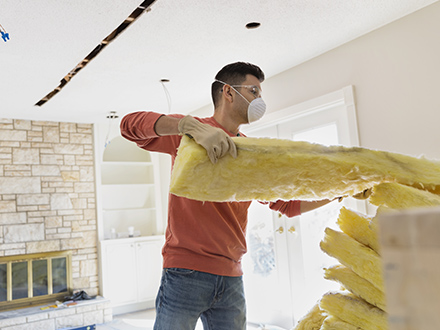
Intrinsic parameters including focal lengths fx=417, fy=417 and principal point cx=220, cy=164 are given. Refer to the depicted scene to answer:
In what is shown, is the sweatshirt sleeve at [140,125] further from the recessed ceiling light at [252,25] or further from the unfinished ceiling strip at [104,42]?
the recessed ceiling light at [252,25]

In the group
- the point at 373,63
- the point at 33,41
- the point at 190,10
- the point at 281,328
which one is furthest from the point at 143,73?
the point at 281,328

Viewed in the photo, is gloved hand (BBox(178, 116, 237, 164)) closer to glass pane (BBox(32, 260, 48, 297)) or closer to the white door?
the white door

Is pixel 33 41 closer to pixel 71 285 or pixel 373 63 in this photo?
pixel 373 63

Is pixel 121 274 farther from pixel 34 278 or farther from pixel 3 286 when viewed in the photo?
pixel 3 286

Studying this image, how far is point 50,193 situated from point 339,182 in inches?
219

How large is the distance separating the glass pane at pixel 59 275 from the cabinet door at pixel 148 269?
3.21ft

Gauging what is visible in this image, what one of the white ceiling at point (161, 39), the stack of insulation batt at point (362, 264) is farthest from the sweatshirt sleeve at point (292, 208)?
the white ceiling at point (161, 39)

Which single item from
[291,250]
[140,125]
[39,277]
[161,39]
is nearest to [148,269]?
[39,277]

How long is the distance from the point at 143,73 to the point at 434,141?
8.63 feet

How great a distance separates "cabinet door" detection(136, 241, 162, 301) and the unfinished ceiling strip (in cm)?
250

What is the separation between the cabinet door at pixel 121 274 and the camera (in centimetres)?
571

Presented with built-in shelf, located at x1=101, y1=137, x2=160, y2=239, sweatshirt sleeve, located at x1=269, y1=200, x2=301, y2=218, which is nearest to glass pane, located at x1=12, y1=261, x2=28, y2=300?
built-in shelf, located at x1=101, y1=137, x2=160, y2=239

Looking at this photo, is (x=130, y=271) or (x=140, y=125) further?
(x=130, y=271)

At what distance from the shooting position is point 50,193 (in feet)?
18.4
